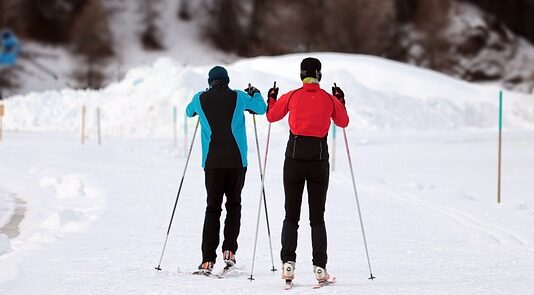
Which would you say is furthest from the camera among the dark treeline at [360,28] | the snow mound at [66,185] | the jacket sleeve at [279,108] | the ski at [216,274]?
the dark treeline at [360,28]

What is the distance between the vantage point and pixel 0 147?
24.2 metres

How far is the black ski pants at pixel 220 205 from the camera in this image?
7.07 meters

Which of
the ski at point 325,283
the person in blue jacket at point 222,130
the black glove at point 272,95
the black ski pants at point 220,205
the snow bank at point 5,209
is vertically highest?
the black glove at point 272,95

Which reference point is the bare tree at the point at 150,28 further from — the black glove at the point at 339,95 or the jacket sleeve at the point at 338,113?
the jacket sleeve at the point at 338,113

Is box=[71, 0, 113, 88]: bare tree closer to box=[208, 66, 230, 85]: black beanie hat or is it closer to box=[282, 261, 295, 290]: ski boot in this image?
box=[208, 66, 230, 85]: black beanie hat

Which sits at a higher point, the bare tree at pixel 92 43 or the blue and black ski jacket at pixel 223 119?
the bare tree at pixel 92 43

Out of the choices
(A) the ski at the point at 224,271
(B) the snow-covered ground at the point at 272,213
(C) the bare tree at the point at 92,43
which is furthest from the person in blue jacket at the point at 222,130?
(C) the bare tree at the point at 92,43

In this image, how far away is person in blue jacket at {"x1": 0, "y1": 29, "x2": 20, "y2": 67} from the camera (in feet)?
12.0

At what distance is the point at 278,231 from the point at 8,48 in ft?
22.4

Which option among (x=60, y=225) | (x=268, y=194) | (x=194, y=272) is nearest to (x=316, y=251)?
(x=194, y=272)

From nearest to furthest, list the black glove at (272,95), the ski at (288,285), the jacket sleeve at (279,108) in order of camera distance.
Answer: the ski at (288,285) → the jacket sleeve at (279,108) → the black glove at (272,95)

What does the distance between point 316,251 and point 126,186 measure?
9296mm

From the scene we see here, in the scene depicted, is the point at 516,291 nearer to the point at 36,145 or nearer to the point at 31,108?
the point at 36,145

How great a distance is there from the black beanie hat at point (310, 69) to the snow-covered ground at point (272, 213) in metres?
1.66
